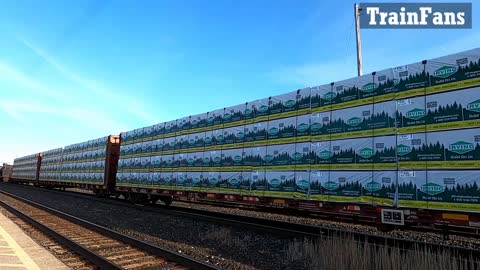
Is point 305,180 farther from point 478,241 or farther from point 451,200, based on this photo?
point 478,241

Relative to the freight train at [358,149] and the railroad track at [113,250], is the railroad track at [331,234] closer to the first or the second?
the freight train at [358,149]

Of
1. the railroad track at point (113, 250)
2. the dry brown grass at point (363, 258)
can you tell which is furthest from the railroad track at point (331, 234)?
the railroad track at point (113, 250)

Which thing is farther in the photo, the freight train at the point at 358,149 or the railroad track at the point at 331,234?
the railroad track at the point at 331,234

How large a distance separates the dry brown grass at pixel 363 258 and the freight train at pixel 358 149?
89 cm

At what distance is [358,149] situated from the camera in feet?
30.4

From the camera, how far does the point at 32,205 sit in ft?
→ 69.2

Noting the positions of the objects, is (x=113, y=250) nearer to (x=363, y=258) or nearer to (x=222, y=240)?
(x=222, y=240)

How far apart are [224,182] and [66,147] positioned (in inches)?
1104

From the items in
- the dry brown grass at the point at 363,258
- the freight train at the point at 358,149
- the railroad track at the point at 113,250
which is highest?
the freight train at the point at 358,149

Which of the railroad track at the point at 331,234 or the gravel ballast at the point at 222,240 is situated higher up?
the railroad track at the point at 331,234

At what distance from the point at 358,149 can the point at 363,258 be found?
275 cm

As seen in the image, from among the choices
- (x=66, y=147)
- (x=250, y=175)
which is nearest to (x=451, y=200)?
(x=250, y=175)

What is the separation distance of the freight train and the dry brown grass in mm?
893

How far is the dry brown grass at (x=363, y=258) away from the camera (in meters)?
6.65
